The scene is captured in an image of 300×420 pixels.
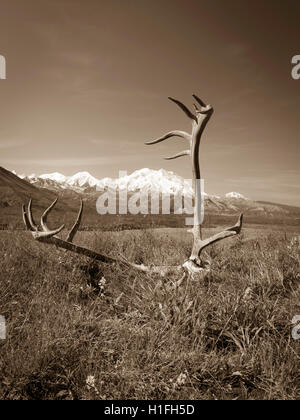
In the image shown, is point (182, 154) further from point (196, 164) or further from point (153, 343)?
point (153, 343)

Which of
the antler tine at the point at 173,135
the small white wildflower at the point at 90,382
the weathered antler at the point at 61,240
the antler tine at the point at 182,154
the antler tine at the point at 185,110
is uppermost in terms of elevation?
the antler tine at the point at 185,110

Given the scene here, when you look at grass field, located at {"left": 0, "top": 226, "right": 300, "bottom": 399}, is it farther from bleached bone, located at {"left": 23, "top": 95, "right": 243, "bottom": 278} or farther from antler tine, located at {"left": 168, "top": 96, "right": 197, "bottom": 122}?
antler tine, located at {"left": 168, "top": 96, "right": 197, "bottom": 122}

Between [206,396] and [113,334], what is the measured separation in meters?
1.20

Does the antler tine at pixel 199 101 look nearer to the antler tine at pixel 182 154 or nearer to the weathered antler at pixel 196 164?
the weathered antler at pixel 196 164

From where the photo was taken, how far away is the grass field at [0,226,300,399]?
2.49 meters

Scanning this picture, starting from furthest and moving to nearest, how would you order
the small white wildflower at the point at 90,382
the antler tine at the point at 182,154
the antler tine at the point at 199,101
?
the antler tine at the point at 182,154, the antler tine at the point at 199,101, the small white wildflower at the point at 90,382

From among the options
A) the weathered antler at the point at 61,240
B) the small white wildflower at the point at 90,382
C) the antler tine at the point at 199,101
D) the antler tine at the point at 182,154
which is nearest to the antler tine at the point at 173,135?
the antler tine at the point at 182,154

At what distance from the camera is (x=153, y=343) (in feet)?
9.31

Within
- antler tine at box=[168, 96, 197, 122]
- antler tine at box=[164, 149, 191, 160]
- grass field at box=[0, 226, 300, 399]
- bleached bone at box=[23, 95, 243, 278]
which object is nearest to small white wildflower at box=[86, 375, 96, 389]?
grass field at box=[0, 226, 300, 399]

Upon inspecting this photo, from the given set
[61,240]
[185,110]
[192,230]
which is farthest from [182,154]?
[61,240]

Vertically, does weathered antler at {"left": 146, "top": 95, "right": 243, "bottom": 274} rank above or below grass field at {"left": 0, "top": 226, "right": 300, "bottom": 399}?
above

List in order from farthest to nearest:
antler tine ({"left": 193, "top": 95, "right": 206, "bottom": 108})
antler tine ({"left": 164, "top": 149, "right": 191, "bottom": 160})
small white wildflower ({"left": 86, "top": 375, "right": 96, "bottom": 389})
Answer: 1. antler tine ({"left": 164, "top": 149, "right": 191, "bottom": 160})
2. antler tine ({"left": 193, "top": 95, "right": 206, "bottom": 108})
3. small white wildflower ({"left": 86, "top": 375, "right": 96, "bottom": 389})

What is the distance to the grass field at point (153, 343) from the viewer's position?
2.49m
